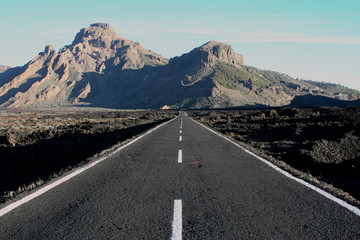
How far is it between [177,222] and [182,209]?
1.80 ft

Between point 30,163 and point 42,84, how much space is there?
18258 cm

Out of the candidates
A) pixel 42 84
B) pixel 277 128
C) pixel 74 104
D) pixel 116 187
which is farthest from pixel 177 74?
pixel 116 187

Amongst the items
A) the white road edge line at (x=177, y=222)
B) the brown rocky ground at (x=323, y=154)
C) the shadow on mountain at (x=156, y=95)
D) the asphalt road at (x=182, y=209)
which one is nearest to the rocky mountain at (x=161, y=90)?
the shadow on mountain at (x=156, y=95)

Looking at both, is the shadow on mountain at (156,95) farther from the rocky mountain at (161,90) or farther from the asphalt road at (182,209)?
the asphalt road at (182,209)

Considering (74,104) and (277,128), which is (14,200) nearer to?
(277,128)

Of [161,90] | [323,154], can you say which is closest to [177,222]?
[323,154]

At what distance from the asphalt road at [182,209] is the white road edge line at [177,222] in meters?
0.02

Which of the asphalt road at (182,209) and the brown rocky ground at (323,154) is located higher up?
the asphalt road at (182,209)

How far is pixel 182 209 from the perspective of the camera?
457cm

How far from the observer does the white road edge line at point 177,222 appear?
3.61 m

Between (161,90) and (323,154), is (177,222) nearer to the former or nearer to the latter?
(323,154)

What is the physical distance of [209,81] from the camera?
503ft

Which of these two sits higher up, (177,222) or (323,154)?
(177,222)

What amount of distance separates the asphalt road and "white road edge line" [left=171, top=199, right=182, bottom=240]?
0.05 feet
